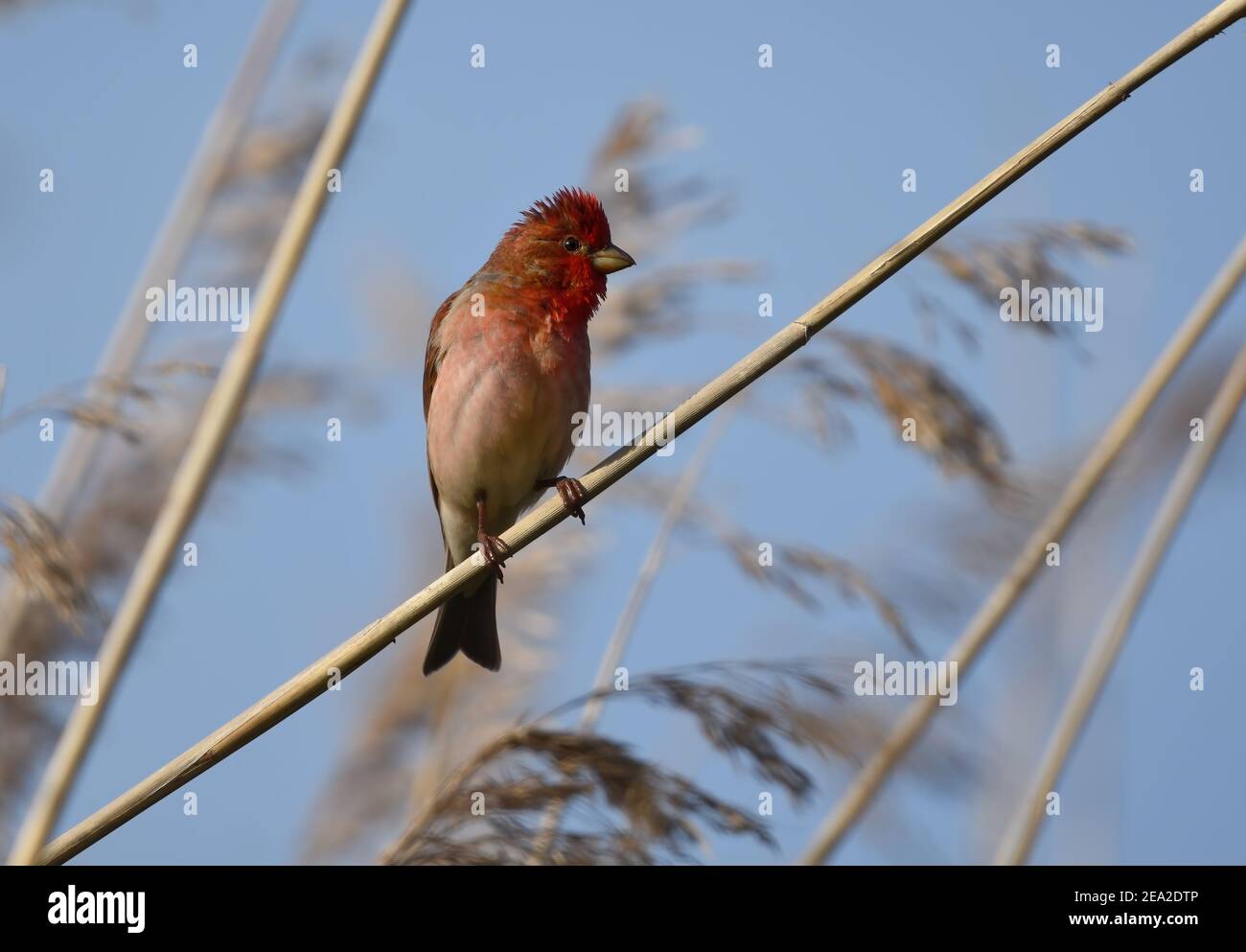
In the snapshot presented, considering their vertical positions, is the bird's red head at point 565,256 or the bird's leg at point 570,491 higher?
the bird's red head at point 565,256

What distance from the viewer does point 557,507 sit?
3098 millimetres

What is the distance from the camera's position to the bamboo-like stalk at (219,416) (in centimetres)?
333

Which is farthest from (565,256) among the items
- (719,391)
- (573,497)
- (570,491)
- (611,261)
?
(719,391)

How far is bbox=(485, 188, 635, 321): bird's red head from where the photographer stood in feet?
15.4

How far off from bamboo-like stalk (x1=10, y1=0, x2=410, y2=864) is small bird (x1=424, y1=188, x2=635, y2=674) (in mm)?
1003

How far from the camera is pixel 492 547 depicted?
398 centimetres

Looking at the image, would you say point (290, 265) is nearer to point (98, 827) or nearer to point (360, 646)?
point (360, 646)

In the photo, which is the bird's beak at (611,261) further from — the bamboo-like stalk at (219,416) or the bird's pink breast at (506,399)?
the bamboo-like stalk at (219,416)

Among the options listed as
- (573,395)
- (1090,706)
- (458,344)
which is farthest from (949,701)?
(458,344)

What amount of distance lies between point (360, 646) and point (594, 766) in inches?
41.2

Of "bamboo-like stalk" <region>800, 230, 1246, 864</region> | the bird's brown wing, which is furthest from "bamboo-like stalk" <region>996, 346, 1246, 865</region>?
the bird's brown wing

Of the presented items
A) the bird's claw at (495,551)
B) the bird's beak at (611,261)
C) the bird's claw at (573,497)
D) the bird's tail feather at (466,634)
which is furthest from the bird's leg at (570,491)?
the bird's beak at (611,261)

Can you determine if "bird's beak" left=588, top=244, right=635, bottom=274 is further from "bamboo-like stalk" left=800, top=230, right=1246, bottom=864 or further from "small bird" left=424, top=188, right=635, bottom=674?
"bamboo-like stalk" left=800, top=230, right=1246, bottom=864

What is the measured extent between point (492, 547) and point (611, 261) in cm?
122
